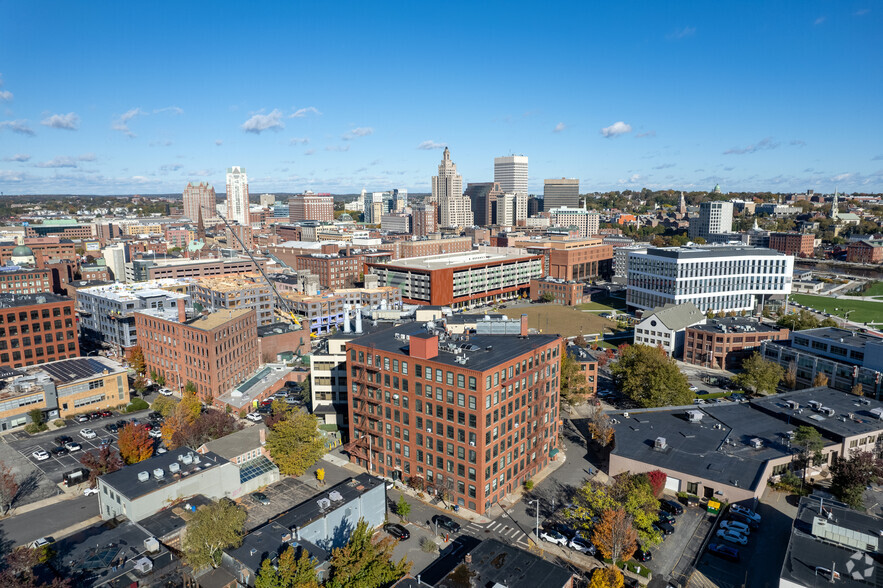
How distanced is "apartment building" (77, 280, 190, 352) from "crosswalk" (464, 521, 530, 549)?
7495cm

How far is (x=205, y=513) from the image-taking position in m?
44.7

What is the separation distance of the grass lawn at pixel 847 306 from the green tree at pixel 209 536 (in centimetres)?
16516

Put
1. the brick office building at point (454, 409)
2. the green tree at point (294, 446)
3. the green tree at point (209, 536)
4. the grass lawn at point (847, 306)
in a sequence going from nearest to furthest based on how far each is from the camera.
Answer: the green tree at point (209, 536) < the brick office building at point (454, 409) < the green tree at point (294, 446) < the grass lawn at point (847, 306)

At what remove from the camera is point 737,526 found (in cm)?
5231

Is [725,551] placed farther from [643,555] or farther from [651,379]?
[651,379]

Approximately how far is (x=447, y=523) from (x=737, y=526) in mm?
27678

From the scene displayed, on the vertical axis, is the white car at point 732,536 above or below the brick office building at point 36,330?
below

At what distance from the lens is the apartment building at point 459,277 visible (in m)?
165

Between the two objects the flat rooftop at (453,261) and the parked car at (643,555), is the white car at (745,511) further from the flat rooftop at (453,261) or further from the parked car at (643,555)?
the flat rooftop at (453,261)

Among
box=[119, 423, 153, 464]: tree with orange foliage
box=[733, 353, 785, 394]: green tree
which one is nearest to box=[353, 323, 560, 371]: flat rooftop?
box=[119, 423, 153, 464]: tree with orange foliage

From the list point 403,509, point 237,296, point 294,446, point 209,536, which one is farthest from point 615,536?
point 237,296

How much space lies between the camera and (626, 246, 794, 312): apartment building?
14675 centimetres

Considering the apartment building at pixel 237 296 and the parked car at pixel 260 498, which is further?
the apartment building at pixel 237 296

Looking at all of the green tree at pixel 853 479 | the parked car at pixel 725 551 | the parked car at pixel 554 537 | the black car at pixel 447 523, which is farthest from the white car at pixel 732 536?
the black car at pixel 447 523
